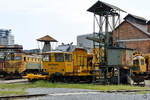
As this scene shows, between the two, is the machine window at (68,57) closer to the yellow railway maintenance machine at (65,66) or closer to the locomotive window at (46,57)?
the yellow railway maintenance machine at (65,66)

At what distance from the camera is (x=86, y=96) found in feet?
40.9

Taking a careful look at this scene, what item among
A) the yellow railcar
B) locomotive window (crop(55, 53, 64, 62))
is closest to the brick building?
the yellow railcar

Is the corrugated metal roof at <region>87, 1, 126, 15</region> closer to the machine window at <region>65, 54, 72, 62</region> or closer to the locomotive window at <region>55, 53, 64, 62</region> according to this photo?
the machine window at <region>65, 54, 72, 62</region>

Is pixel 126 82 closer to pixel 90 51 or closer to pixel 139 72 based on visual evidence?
pixel 139 72

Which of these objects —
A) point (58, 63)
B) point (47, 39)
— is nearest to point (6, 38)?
point (47, 39)

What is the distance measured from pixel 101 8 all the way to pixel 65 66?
22.9 ft

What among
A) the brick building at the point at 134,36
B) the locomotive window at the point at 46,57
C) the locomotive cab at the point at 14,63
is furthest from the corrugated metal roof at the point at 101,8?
the brick building at the point at 134,36

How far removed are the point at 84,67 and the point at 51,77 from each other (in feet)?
12.4

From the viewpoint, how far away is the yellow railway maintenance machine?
880 inches

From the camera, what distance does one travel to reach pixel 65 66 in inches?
880

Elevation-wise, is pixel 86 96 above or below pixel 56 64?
below

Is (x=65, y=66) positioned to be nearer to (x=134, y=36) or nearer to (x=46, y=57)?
(x=46, y=57)

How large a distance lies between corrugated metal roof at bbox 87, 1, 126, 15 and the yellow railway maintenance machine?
13.7ft

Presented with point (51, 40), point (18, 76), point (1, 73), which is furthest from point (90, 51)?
point (51, 40)
